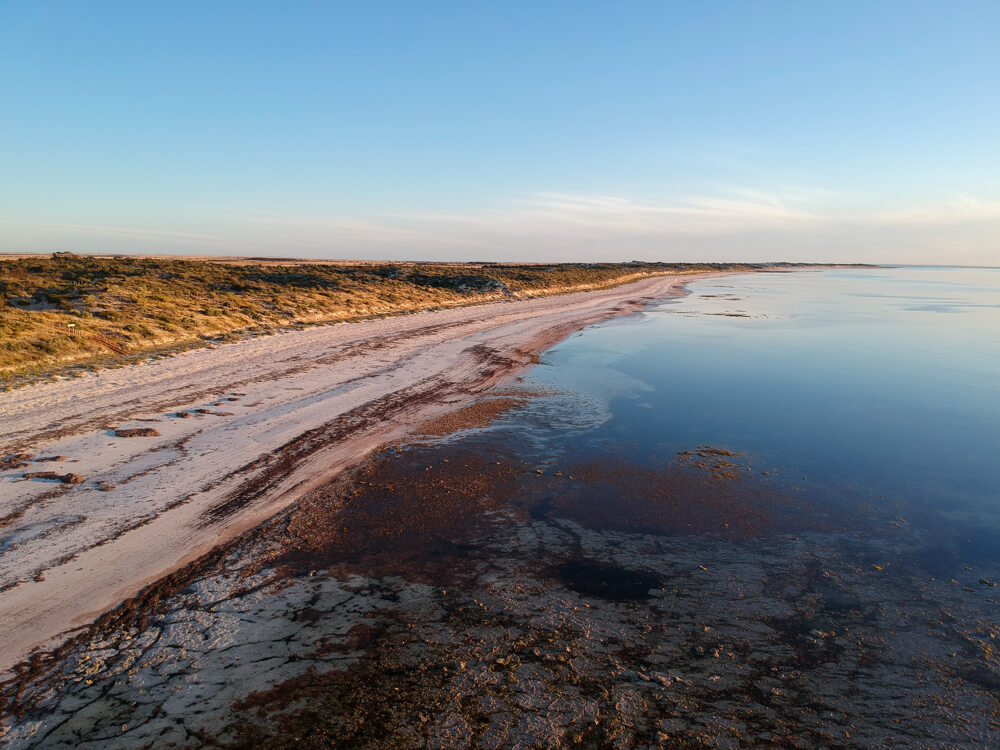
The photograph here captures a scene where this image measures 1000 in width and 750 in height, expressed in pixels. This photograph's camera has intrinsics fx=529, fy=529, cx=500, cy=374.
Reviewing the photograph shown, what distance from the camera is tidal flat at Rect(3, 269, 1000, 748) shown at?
4047mm

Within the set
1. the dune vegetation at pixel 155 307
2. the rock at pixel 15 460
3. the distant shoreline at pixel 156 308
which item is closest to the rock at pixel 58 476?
the rock at pixel 15 460

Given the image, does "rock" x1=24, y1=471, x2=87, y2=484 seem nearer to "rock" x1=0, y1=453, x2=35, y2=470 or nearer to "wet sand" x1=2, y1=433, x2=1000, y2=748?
"rock" x1=0, y1=453, x2=35, y2=470

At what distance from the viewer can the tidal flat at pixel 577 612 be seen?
4047 mm

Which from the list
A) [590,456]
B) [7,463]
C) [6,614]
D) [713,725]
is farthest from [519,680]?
[7,463]

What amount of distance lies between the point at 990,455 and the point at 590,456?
8.09m

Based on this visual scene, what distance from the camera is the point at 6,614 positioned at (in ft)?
16.9

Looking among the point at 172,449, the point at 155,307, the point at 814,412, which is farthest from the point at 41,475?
the point at 155,307

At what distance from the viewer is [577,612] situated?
5.38 m

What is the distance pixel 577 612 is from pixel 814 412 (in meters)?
11.0

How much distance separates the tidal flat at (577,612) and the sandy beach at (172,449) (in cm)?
58

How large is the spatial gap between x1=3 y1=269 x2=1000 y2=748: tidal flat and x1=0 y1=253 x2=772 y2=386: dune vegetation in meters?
12.3

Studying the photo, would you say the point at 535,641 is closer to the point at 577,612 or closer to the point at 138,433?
the point at 577,612

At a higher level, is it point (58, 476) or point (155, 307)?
point (155, 307)

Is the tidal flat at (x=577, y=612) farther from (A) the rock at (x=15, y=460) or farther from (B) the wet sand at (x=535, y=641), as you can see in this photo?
(A) the rock at (x=15, y=460)
